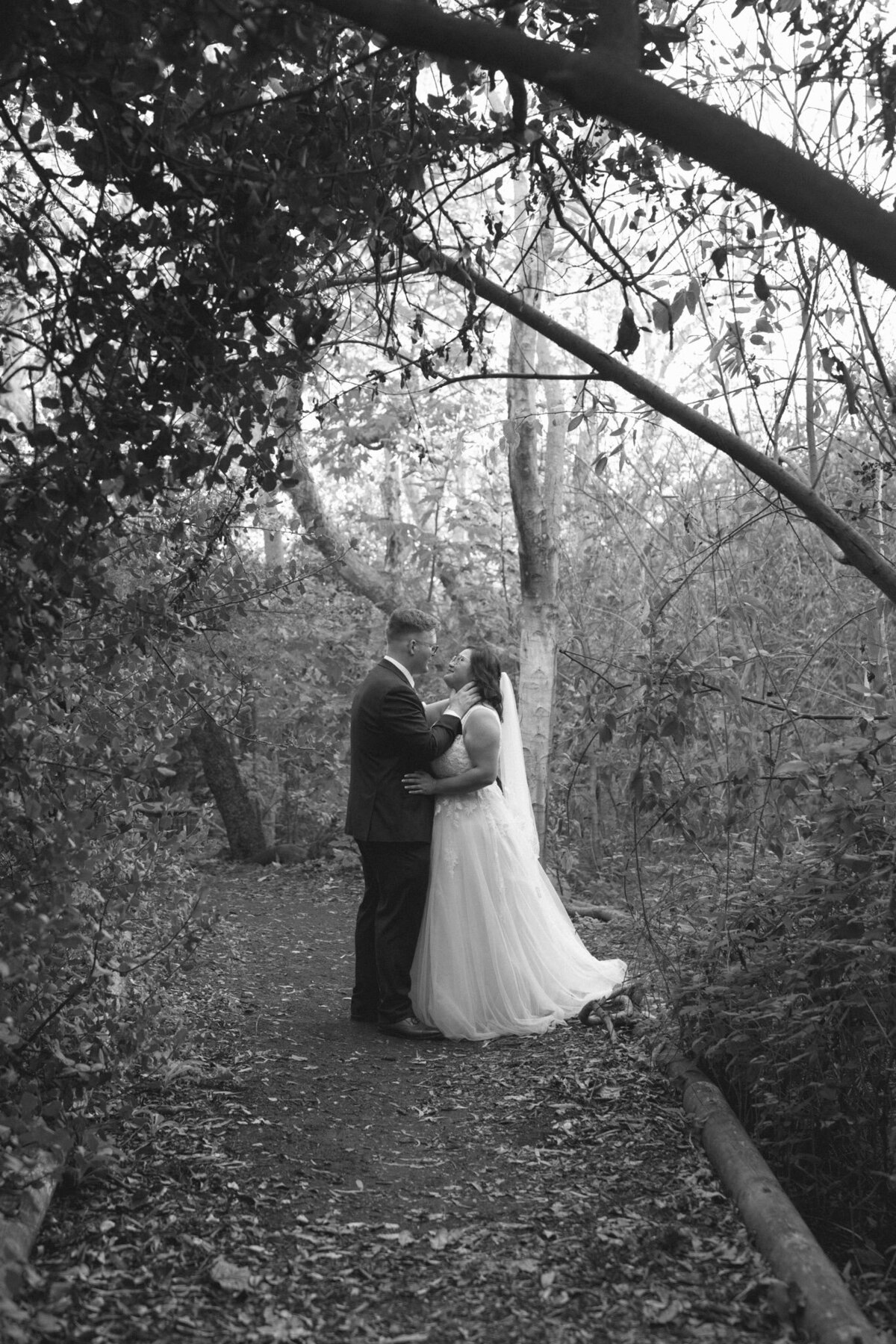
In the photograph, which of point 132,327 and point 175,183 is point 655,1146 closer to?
point 132,327

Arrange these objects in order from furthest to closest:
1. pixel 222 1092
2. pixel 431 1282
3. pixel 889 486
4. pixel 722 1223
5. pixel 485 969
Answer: pixel 889 486
pixel 485 969
pixel 222 1092
pixel 722 1223
pixel 431 1282

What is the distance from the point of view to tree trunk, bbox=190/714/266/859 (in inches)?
507

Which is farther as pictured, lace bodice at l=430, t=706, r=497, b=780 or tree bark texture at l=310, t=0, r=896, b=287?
lace bodice at l=430, t=706, r=497, b=780

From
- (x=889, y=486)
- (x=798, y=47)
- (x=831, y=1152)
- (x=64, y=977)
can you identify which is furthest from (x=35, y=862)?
(x=889, y=486)

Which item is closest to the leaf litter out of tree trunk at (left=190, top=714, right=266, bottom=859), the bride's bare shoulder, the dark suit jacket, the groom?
the groom

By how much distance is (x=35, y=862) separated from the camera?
3.71 metres

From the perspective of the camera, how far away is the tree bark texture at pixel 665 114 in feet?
→ 7.18

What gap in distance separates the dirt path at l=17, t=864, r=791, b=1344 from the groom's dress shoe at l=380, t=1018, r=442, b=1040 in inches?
7.6

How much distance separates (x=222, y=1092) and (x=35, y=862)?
1744 mm

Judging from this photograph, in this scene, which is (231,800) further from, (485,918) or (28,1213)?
(28,1213)

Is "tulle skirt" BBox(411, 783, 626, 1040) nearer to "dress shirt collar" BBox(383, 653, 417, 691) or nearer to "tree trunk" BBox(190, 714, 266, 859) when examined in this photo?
"dress shirt collar" BBox(383, 653, 417, 691)

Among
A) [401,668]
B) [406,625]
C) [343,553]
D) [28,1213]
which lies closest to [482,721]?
[401,668]

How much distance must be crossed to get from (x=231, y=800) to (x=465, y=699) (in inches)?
272

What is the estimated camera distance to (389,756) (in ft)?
21.6
